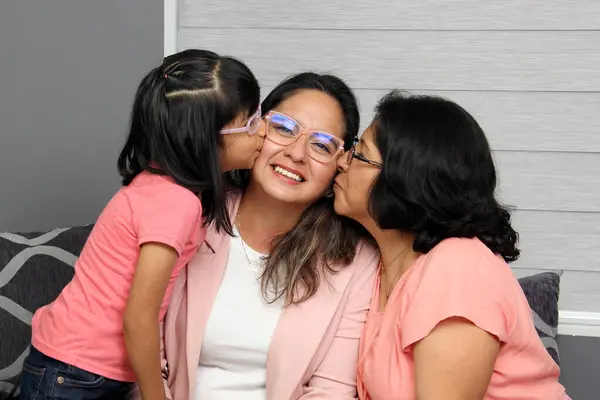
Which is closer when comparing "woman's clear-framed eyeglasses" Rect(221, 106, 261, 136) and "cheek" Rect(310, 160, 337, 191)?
"woman's clear-framed eyeglasses" Rect(221, 106, 261, 136)

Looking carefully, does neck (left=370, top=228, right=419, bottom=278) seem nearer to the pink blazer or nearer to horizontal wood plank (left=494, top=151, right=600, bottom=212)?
the pink blazer

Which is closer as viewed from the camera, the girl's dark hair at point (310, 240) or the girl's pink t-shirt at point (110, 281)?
the girl's pink t-shirt at point (110, 281)

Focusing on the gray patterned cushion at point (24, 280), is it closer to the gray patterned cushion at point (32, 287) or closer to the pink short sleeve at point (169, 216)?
the gray patterned cushion at point (32, 287)

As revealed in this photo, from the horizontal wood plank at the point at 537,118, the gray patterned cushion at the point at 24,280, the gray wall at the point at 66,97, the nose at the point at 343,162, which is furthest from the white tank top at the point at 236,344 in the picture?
the horizontal wood plank at the point at 537,118

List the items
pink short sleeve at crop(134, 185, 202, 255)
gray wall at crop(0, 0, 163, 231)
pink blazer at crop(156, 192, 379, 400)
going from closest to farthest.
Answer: pink short sleeve at crop(134, 185, 202, 255)
pink blazer at crop(156, 192, 379, 400)
gray wall at crop(0, 0, 163, 231)

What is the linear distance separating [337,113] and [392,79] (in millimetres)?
689

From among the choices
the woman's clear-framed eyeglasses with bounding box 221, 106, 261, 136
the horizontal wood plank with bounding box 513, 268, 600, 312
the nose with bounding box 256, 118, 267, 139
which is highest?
the woman's clear-framed eyeglasses with bounding box 221, 106, 261, 136

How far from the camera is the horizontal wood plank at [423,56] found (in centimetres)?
239

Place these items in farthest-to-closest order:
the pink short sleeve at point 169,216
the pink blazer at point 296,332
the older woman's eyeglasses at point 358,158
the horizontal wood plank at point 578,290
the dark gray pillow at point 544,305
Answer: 1. the horizontal wood plank at point 578,290
2. the dark gray pillow at point 544,305
3. the pink blazer at point 296,332
4. the older woman's eyeglasses at point 358,158
5. the pink short sleeve at point 169,216

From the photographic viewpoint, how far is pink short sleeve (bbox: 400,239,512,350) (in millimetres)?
1350

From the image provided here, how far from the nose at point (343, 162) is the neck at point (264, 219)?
0.16m

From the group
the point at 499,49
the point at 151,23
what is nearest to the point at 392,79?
the point at 499,49

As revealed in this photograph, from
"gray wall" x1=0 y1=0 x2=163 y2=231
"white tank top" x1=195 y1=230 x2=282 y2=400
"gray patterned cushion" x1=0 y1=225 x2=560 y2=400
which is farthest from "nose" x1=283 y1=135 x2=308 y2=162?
"gray wall" x1=0 y1=0 x2=163 y2=231

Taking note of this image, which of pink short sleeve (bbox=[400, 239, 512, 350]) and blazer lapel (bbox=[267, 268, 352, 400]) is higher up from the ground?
pink short sleeve (bbox=[400, 239, 512, 350])
